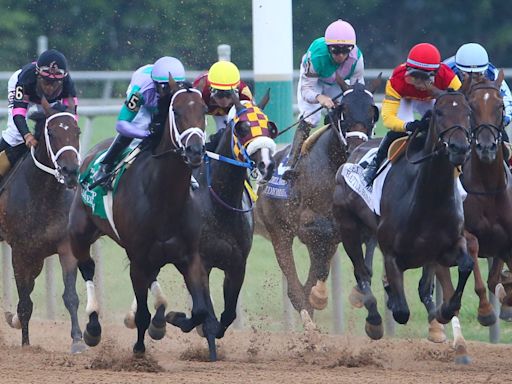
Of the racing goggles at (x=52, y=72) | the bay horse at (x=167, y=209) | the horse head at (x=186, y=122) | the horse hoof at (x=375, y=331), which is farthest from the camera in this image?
the racing goggles at (x=52, y=72)

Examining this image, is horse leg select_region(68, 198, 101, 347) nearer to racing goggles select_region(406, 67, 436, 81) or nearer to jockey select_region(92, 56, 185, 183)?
jockey select_region(92, 56, 185, 183)

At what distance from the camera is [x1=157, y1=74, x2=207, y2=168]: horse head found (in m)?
9.09

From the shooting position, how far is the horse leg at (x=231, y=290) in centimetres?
1042

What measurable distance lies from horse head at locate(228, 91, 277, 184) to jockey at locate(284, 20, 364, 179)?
5.37ft

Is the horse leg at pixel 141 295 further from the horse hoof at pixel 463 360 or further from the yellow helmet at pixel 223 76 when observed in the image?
the horse hoof at pixel 463 360

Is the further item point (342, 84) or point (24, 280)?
point (24, 280)

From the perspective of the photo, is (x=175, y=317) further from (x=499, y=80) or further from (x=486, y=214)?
(x=499, y=80)

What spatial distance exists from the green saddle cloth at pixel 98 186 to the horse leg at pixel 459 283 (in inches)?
96.2

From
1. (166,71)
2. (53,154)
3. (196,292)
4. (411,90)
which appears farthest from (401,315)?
(53,154)

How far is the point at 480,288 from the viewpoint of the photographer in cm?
1061

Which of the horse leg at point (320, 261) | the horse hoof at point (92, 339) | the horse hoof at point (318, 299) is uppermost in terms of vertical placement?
the horse leg at point (320, 261)

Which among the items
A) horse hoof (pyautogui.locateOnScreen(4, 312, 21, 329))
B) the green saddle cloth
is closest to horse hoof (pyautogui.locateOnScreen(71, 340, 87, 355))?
horse hoof (pyautogui.locateOnScreen(4, 312, 21, 329))

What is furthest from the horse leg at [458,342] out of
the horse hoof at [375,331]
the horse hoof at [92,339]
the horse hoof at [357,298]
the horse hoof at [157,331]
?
the horse hoof at [92,339]

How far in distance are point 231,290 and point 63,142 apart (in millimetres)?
1706
